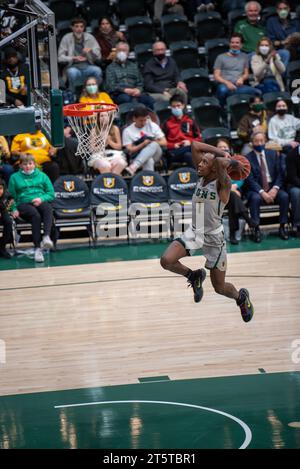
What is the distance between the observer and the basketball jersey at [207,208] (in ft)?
37.5

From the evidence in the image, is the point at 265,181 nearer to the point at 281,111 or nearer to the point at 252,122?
the point at 252,122

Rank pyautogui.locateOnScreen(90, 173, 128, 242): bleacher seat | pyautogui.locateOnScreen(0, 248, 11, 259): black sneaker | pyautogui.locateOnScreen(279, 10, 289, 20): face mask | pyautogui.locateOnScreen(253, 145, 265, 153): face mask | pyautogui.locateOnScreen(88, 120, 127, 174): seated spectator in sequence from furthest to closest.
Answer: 1. pyautogui.locateOnScreen(279, 10, 289, 20): face mask
2. pyautogui.locateOnScreen(88, 120, 127, 174): seated spectator
3. pyautogui.locateOnScreen(253, 145, 265, 153): face mask
4. pyautogui.locateOnScreen(90, 173, 128, 242): bleacher seat
5. pyautogui.locateOnScreen(0, 248, 11, 259): black sneaker

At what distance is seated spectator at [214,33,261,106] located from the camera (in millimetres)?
20156

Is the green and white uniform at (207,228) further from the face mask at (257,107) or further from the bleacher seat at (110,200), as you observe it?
the face mask at (257,107)

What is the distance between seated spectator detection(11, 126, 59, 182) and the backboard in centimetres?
533

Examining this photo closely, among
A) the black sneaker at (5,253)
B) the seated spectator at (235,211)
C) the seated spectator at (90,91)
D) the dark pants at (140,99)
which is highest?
the seated spectator at (90,91)

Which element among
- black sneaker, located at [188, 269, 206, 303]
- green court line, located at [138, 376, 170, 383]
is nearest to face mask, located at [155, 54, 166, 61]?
black sneaker, located at [188, 269, 206, 303]

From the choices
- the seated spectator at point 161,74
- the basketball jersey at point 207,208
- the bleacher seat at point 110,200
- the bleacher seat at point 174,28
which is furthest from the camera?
the bleacher seat at point 174,28

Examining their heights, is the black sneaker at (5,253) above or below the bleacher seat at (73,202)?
below

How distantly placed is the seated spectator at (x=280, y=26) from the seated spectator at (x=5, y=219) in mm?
7707

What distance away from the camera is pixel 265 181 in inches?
707

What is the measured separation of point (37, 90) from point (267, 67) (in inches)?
370

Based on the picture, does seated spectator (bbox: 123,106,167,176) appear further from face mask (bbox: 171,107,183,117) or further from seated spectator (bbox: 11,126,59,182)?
seated spectator (bbox: 11,126,59,182)

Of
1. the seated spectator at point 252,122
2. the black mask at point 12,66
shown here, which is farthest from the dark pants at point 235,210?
the black mask at point 12,66
